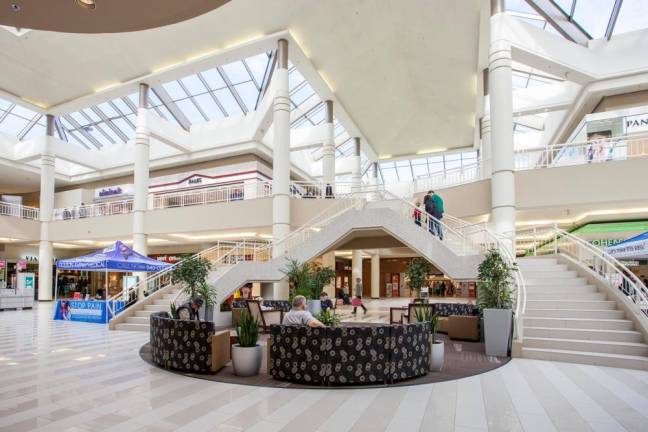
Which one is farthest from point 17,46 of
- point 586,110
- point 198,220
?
point 586,110

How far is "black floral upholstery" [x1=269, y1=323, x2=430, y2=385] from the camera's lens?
5.77m

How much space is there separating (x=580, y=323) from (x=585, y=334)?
36 centimetres

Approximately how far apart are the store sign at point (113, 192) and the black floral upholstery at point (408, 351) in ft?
88.1

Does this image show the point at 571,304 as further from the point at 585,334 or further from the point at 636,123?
the point at 636,123

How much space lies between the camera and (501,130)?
552 inches

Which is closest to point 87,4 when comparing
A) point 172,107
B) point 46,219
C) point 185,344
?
point 185,344

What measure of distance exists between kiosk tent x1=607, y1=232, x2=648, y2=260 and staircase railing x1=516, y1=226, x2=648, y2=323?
25cm

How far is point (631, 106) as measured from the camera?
16.2 metres

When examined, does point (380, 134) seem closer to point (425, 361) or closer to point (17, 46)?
point (17, 46)

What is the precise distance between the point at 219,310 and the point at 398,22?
11749 millimetres

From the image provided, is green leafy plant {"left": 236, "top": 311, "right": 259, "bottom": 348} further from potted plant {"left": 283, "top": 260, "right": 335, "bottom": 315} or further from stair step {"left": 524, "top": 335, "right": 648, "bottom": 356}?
potted plant {"left": 283, "top": 260, "right": 335, "bottom": 315}

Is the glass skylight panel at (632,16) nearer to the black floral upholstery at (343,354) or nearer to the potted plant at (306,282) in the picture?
the potted plant at (306,282)

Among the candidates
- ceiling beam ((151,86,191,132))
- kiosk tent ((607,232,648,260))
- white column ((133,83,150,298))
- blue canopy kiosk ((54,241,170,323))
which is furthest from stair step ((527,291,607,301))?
ceiling beam ((151,86,191,132))

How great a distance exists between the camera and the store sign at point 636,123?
582 inches
